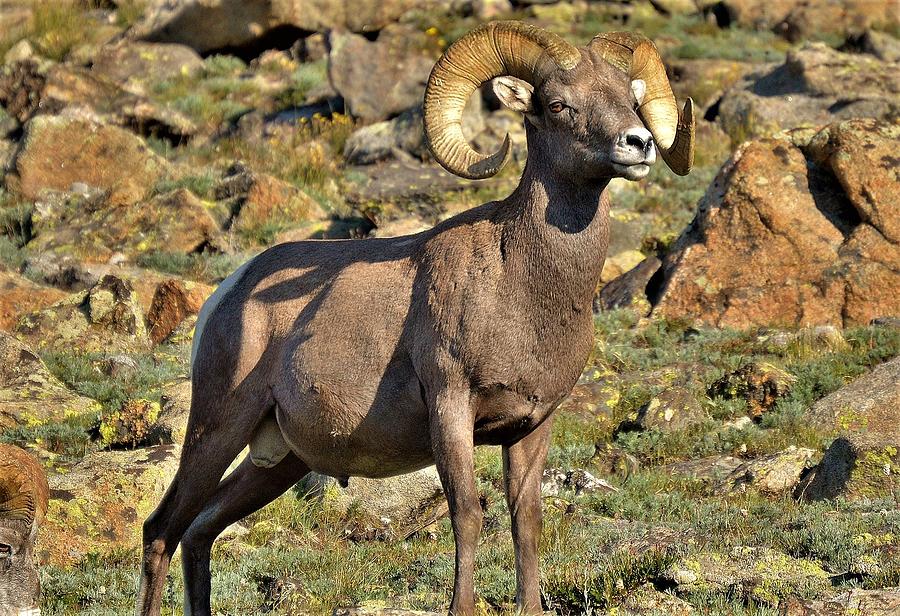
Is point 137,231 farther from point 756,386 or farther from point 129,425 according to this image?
point 756,386

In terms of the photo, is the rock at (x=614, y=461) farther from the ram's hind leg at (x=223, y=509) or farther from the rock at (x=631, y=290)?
the ram's hind leg at (x=223, y=509)

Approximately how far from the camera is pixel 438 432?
244 inches

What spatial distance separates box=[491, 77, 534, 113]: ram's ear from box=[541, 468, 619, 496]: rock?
3873 mm

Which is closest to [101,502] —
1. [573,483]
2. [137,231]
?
[573,483]

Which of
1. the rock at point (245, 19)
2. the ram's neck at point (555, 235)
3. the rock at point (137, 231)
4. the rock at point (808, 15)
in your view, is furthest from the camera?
the rock at point (808, 15)

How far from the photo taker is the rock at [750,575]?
6398 millimetres

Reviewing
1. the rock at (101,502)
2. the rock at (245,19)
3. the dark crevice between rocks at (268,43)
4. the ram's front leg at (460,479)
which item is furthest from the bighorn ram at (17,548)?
the dark crevice between rocks at (268,43)

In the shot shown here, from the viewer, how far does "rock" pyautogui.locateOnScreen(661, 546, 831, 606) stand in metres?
6.40

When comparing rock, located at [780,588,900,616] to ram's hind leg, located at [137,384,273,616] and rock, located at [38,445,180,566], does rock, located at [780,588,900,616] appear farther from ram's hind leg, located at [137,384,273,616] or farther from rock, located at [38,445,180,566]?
rock, located at [38,445,180,566]

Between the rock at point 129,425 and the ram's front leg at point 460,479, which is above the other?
the ram's front leg at point 460,479

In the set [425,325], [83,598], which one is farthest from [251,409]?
[83,598]

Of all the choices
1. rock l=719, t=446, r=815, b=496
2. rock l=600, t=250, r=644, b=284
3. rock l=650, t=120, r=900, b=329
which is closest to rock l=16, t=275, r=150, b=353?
rock l=600, t=250, r=644, b=284

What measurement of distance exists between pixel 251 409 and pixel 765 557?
282cm

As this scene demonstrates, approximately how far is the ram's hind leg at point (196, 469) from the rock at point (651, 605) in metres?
2.15
